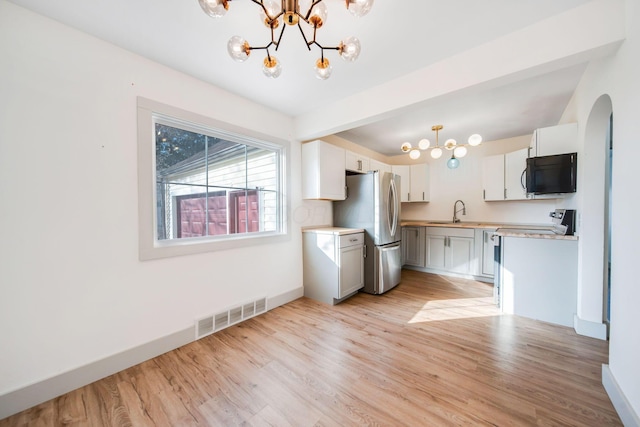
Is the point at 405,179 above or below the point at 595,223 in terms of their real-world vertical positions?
above

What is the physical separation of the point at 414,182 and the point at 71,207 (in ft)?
16.6

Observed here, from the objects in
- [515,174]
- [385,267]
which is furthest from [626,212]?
[515,174]

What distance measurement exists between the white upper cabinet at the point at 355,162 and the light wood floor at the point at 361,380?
219 cm

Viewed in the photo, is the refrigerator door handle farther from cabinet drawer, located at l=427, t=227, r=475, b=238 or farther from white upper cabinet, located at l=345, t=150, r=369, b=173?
cabinet drawer, located at l=427, t=227, r=475, b=238

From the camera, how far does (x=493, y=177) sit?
401 centimetres

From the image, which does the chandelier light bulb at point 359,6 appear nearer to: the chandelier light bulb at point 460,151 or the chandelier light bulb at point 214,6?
the chandelier light bulb at point 214,6

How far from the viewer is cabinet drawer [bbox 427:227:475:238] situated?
13.1ft

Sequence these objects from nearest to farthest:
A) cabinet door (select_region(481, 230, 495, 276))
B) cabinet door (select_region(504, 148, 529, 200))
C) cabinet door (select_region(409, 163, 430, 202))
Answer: cabinet door (select_region(504, 148, 529, 200)) → cabinet door (select_region(481, 230, 495, 276)) → cabinet door (select_region(409, 163, 430, 202))

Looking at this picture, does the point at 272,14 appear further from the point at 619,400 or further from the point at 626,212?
the point at 619,400

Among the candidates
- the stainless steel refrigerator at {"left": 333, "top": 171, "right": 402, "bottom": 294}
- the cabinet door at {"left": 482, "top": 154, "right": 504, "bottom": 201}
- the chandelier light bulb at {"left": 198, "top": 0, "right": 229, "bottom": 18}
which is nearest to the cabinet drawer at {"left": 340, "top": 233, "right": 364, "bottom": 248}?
the stainless steel refrigerator at {"left": 333, "top": 171, "right": 402, "bottom": 294}

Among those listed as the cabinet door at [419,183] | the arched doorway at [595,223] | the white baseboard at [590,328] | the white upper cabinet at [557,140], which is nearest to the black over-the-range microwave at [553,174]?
the white upper cabinet at [557,140]

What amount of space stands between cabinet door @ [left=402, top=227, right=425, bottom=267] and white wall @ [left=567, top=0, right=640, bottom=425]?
3020 mm

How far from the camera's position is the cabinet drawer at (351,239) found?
299 centimetres

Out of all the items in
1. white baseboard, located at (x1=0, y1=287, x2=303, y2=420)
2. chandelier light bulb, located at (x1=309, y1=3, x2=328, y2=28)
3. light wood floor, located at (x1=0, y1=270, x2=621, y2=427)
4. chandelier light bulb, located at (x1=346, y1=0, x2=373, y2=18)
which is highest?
chandelier light bulb, located at (x1=309, y1=3, x2=328, y2=28)
